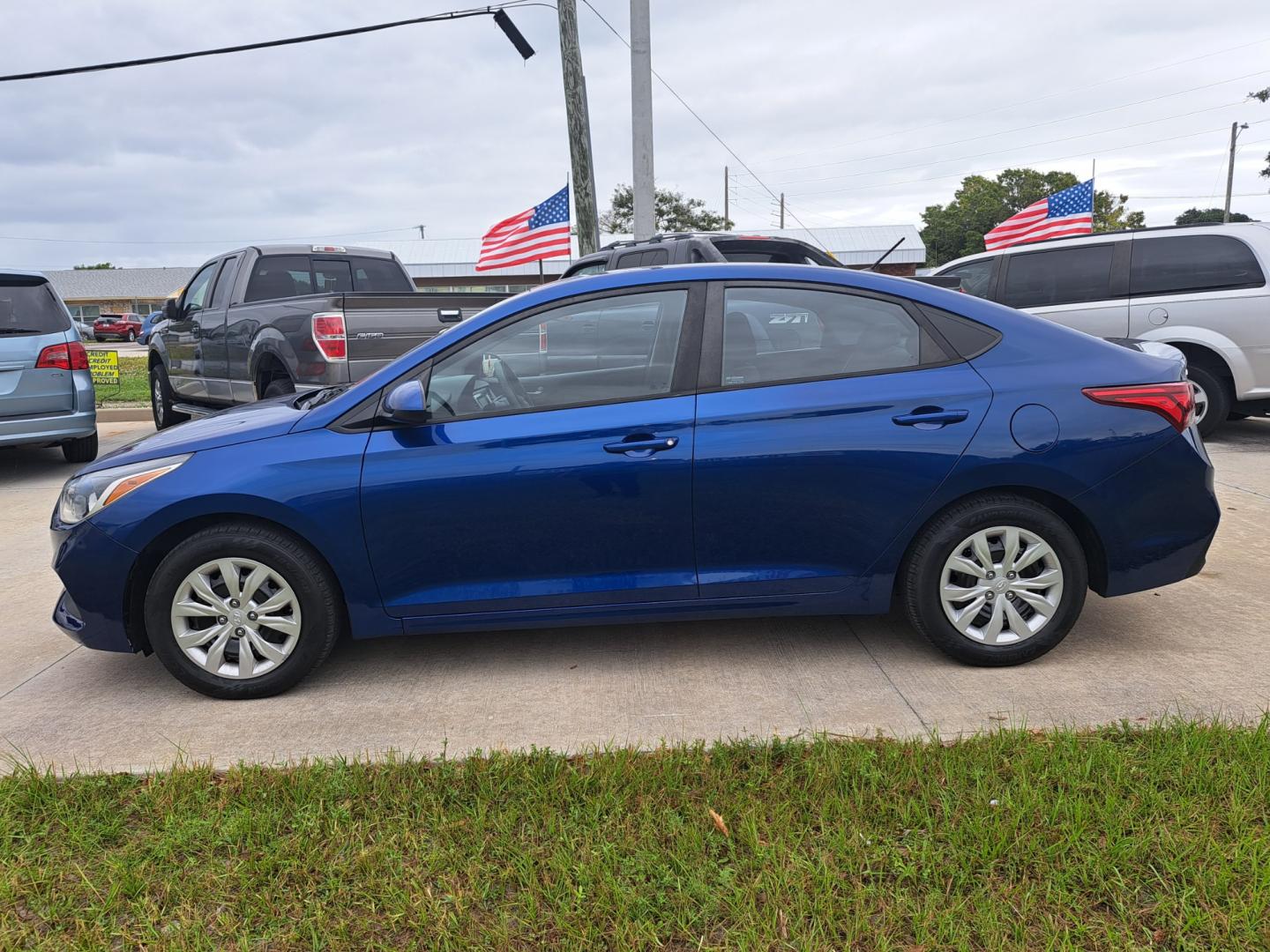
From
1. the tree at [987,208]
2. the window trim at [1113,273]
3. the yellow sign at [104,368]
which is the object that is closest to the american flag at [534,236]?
the yellow sign at [104,368]

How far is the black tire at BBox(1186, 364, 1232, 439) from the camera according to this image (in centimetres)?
859

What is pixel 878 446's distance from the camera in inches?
148

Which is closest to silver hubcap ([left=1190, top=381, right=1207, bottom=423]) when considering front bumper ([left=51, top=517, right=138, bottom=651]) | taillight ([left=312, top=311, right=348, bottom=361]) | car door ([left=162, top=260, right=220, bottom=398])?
taillight ([left=312, top=311, right=348, bottom=361])

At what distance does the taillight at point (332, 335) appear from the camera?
24.0 feet

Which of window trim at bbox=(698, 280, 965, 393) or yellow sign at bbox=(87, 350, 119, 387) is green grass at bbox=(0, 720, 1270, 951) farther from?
yellow sign at bbox=(87, 350, 119, 387)

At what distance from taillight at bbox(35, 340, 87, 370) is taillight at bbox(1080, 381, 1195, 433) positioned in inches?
326

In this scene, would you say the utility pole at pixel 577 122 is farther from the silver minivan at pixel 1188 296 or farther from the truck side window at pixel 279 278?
the silver minivan at pixel 1188 296

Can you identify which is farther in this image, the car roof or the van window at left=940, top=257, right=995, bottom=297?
the van window at left=940, top=257, right=995, bottom=297

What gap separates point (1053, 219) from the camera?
61.4ft

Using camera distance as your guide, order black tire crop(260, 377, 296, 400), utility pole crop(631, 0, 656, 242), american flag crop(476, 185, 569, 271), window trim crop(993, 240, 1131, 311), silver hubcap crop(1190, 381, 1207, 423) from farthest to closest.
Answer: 1. american flag crop(476, 185, 569, 271)
2. utility pole crop(631, 0, 656, 242)
3. window trim crop(993, 240, 1131, 311)
4. silver hubcap crop(1190, 381, 1207, 423)
5. black tire crop(260, 377, 296, 400)

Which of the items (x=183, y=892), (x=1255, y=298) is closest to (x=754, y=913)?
(x=183, y=892)

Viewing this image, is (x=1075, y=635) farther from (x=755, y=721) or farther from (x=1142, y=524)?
(x=755, y=721)

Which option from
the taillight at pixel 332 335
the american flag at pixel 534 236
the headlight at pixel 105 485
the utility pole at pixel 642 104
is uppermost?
the utility pole at pixel 642 104

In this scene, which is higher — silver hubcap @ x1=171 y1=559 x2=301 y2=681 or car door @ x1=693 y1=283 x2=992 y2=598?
car door @ x1=693 y1=283 x2=992 y2=598
